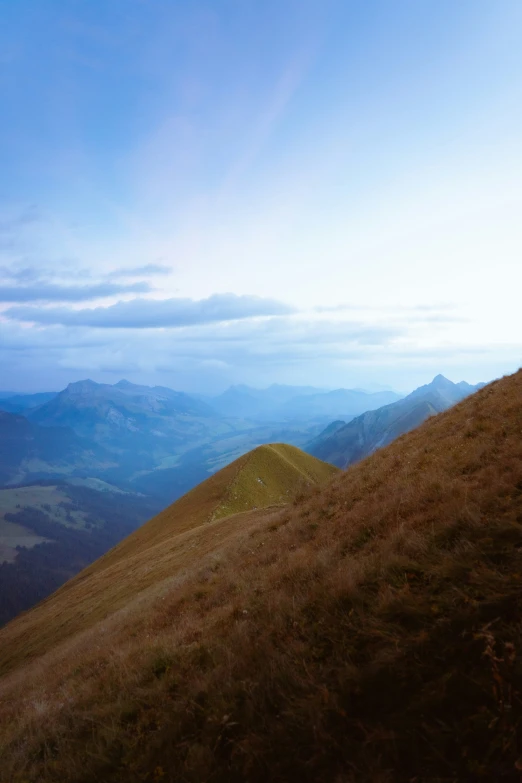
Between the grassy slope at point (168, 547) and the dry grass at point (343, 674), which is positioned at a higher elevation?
the dry grass at point (343, 674)

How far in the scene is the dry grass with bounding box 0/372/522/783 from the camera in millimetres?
3992

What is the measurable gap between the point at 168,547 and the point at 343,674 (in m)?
28.7

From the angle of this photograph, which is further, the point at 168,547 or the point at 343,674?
the point at 168,547

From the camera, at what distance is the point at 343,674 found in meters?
4.74

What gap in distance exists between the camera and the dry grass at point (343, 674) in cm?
399

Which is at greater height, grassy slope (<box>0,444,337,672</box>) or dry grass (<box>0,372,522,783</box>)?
dry grass (<box>0,372,522,783</box>)

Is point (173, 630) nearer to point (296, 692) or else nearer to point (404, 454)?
point (296, 692)

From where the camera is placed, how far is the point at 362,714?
4.38 metres

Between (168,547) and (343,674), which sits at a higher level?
(343,674)

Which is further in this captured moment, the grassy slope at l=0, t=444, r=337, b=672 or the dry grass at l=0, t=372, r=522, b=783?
the grassy slope at l=0, t=444, r=337, b=672

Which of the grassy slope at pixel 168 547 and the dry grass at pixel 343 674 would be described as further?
the grassy slope at pixel 168 547

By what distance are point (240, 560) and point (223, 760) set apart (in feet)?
27.7

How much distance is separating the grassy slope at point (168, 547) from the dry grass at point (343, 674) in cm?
1119

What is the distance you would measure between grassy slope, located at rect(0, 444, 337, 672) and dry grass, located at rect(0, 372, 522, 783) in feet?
36.7
